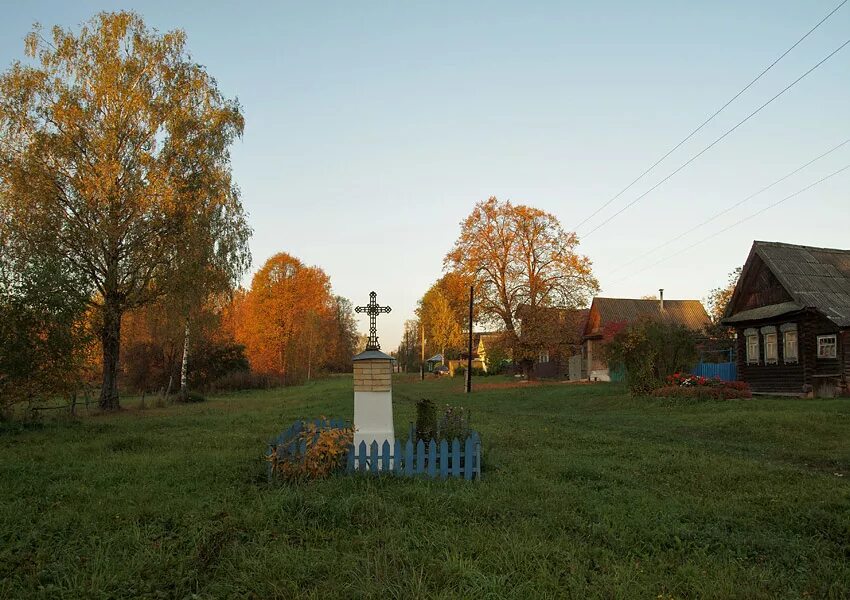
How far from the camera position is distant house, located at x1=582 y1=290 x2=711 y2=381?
4306 cm

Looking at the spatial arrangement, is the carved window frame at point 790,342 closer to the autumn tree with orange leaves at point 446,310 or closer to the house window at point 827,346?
the house window at point 827,346

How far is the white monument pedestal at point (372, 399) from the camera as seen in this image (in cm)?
877

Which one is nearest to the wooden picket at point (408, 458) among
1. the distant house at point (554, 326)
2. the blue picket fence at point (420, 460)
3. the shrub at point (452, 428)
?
the blue picket fence at point (420, 460)

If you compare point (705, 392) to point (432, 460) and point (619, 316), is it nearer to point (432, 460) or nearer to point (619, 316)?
point (432, 460)

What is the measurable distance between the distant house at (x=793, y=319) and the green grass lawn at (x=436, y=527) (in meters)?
13.5

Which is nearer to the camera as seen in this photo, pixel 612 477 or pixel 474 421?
pixel 612 477

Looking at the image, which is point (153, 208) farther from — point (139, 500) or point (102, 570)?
point (102, 570)

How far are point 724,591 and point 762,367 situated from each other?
24.1 metres

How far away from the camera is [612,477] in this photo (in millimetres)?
8484

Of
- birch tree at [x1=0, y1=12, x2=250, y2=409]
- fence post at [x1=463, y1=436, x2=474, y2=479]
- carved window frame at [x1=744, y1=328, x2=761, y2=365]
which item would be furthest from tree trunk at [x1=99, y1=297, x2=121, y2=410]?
carved window frame at [x1=744, y1=328, x2=761, y2=365]

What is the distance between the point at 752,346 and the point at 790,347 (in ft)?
8.08

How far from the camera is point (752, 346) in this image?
26.1m

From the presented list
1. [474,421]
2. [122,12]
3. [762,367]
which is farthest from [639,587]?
[122,12]

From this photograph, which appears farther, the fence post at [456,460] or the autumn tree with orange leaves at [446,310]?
the autumn tree with orange leaves at [446,310]
